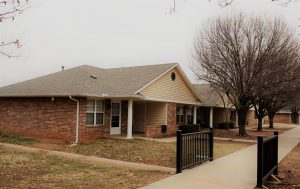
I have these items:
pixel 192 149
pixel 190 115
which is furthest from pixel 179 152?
pixel 190 115

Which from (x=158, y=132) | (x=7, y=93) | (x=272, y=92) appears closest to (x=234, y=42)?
(x=272, y=92)

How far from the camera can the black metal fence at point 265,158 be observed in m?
8.57

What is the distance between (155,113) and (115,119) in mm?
3715

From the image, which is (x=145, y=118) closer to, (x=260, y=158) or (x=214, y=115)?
(x=214, y=115)

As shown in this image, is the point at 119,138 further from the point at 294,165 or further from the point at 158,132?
the point at 294,165

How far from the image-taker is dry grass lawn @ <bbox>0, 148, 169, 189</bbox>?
880 centimetres

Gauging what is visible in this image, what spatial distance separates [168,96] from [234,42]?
6385 mm

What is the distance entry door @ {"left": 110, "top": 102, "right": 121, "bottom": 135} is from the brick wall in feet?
2.19

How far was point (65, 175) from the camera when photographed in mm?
10016

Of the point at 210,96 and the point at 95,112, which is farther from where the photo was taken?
the point at 210,96

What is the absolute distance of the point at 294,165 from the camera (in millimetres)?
12977

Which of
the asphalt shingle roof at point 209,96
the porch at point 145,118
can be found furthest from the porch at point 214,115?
the porch at point 145,118

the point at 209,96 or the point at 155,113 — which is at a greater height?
the point at 209,96

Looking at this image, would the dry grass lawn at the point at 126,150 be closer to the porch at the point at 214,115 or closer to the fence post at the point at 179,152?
the fence post at the point at 179,152
